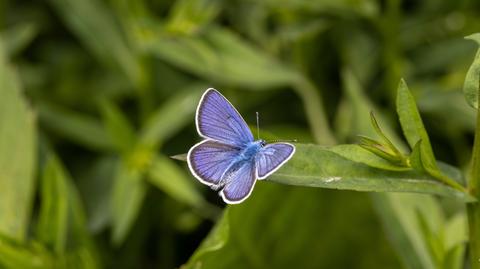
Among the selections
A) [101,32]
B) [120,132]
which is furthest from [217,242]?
[101,32]

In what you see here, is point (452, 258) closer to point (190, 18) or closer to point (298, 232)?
point (298, 232)

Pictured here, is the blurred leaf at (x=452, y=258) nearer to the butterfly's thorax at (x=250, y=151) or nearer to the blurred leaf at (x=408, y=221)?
the blurred leaf at (x=408, y=221)

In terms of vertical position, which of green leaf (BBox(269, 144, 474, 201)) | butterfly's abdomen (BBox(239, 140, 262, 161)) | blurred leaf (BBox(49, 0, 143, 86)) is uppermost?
butterfly's abdomen (BBox(239, 140, 262, 161))

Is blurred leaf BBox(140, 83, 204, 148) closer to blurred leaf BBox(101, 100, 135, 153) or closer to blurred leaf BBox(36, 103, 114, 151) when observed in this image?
blurred leaf BBox(101, 100, 135, 153)

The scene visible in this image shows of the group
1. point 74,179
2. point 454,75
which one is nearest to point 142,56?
point 74,179

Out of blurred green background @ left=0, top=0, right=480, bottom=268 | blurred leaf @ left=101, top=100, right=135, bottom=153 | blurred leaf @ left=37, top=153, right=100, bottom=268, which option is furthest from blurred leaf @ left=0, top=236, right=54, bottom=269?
blurred leaf @ left=101, top=100, right=135, bottom=153

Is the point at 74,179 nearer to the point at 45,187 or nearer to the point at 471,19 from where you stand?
the point at 45,187
